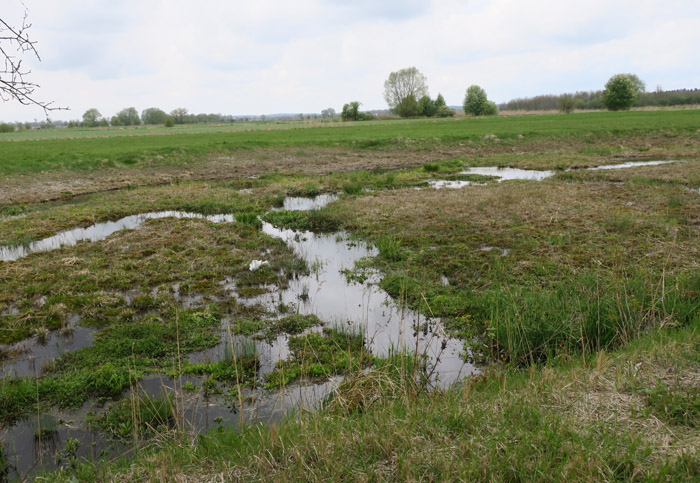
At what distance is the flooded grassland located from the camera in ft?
12.2

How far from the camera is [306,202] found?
19578mm

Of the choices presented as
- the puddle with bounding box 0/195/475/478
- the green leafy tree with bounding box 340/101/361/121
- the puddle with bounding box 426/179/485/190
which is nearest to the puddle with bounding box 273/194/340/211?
the puddle with bounding box 426/179/485/190

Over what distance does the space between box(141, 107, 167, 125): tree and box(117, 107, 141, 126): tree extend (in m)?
2.18

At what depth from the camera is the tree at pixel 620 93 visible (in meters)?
76.8

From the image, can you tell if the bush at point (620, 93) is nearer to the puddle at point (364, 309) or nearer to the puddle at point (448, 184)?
the puddle at point (448, 184)

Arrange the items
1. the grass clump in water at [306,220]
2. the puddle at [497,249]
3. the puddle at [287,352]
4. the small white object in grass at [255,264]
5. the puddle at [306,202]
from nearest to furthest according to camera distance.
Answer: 1. the puddle at [287,352]
2. the small white object in grass at [255,264]
3. the puddle at [497,249]
4. the grass clump in water at [306,220]
5. the puddle at [306,202]

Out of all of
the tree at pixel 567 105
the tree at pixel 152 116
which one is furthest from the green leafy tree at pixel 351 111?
the tree at pixel 152 116

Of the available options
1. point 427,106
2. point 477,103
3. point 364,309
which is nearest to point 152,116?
point 427,106

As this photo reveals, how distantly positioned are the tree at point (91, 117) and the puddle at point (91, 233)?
123m

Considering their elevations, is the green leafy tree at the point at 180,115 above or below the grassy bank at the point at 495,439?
above

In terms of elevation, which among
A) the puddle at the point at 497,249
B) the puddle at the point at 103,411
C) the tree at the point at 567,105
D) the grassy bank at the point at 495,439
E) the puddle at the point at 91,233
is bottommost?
the puddle at the point at 103,411

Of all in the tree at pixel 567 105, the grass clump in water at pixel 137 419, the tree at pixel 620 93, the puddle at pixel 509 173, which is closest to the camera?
the grass clump in water at pixel 137 419

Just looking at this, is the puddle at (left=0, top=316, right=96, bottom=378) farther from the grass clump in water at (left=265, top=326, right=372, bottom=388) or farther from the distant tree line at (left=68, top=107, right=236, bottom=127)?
the distant tree line at (left=68, top=107, right=236, bottom=127)

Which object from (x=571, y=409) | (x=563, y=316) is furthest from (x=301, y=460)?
(x=563, y=316)
